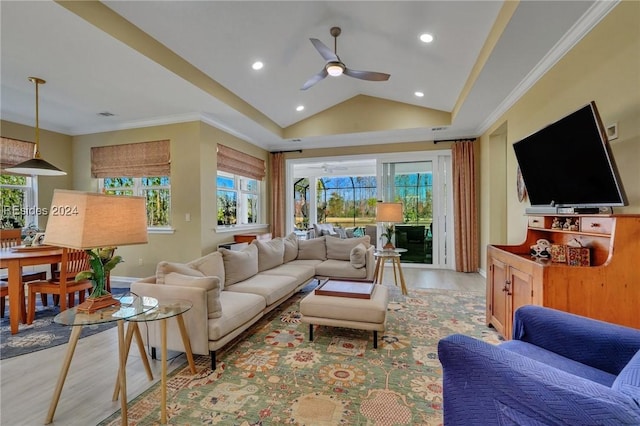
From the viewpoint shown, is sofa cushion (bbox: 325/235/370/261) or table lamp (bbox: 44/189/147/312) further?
sofa cushion (bbox: 325/235/370/261)

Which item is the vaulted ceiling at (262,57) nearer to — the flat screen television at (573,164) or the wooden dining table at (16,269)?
the flat screen television at (573,164)

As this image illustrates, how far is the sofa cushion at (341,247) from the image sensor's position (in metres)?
4.57

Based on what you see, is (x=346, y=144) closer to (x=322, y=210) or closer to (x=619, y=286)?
(x=322, y=210)

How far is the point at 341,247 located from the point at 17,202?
5.45 meters

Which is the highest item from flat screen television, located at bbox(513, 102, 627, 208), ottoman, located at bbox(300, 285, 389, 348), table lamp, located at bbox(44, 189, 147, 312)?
flat screen television, located at bbox(513, 102, 627, 208)

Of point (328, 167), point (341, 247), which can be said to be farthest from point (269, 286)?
point (328, 167)

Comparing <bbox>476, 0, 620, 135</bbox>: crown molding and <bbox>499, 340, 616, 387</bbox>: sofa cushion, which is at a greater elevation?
<bbox>476, 0, 620, 135</bbox>: crown molding

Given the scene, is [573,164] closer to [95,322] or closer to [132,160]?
[95,322]

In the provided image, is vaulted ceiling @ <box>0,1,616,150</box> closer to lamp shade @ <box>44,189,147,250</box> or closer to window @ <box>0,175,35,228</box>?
window @ <box>0,175,35,228</box>

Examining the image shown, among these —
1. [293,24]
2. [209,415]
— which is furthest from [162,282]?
[293,24]

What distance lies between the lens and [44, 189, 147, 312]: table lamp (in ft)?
4.82

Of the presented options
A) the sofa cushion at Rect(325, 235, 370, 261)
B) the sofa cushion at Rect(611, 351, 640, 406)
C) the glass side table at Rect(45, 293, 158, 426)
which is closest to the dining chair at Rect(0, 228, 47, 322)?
the glass side table at Rect(45, 293, 158, 426)

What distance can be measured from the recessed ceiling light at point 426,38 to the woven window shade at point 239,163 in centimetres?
358

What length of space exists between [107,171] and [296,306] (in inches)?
171
